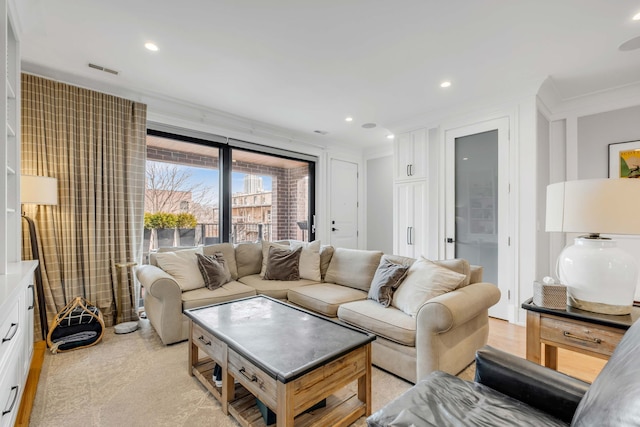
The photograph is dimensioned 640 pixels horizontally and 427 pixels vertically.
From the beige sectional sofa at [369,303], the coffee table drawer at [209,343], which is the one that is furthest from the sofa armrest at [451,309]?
the coffee table drawer at [209,343]

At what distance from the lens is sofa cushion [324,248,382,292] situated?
3021mm

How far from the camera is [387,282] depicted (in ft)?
8.14

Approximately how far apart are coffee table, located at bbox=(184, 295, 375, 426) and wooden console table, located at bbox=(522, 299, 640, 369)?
865 mm

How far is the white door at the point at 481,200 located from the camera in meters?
3.40

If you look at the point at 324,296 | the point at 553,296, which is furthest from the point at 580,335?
the point at 324,296

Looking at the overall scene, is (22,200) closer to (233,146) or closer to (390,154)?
(233,146)

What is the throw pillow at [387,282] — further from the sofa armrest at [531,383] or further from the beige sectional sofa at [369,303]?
the sofa armrest at [531,383]

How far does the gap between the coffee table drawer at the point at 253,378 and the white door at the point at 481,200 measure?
3063 mm

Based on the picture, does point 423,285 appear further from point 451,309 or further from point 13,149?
point 13,149

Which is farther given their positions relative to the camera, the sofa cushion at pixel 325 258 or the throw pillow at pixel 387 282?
the sofa cushion at pixel 325 258

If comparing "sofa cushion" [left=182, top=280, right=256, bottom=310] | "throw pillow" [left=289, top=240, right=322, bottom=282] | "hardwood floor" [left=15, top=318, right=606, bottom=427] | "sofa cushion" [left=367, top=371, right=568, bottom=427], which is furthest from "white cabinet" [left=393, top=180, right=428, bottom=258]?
"sofa cushion" [left=367, top=371, right=568, bottom=427]

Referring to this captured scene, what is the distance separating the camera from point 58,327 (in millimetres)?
2557

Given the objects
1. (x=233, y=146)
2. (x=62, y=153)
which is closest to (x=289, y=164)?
(x=233, y=146)

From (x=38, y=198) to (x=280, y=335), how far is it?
238 centimetres
